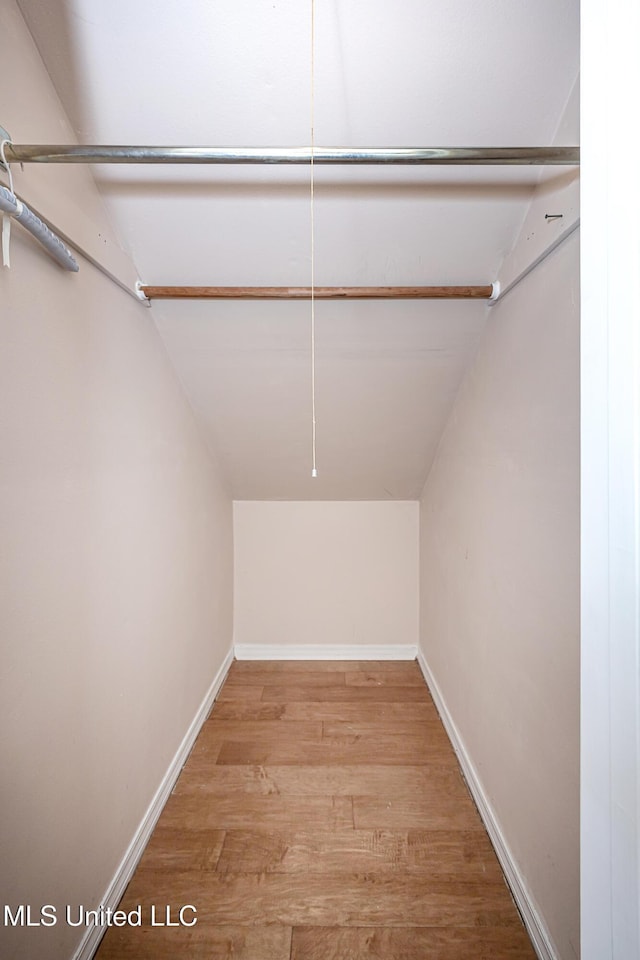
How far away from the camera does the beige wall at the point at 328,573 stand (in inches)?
129

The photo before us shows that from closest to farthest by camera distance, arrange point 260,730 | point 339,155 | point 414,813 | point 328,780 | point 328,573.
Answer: point 339,155 → point 414,813 → point 328,780 → point 260,730 → point 328,573

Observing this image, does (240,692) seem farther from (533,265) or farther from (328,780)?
(533,265)

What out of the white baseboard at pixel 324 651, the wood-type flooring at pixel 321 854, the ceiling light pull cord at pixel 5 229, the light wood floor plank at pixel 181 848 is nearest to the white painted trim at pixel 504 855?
the wood-type flooring at pixel 321 854

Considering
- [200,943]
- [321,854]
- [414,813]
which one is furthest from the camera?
[414,813]

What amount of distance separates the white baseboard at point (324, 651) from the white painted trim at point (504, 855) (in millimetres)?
795

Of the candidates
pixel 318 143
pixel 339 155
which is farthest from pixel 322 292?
pixel 339 155

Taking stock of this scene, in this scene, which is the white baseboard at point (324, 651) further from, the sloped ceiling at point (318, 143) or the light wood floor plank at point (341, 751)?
the sloped ceiling at point (318, 143)

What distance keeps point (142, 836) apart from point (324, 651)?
5.68ft

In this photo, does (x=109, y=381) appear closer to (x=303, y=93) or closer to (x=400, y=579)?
(x=303, y=93)

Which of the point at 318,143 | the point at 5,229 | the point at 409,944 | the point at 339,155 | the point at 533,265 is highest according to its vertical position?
the point at 318,143

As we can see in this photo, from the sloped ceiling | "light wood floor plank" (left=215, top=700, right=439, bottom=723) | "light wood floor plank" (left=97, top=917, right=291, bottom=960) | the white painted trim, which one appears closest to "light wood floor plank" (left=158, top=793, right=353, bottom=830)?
"light wood floor plank" (left=97, top=917, right=291, bottom=960)

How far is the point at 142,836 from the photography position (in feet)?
5.48

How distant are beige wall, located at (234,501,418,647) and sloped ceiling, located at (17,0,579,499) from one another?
1.18 m

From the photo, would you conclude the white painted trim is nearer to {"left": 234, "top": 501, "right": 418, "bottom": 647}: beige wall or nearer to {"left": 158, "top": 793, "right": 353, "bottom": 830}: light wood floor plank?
{"left": 158, "top": 793, "right": 353, "bottom": 830}: light wood floor plank
